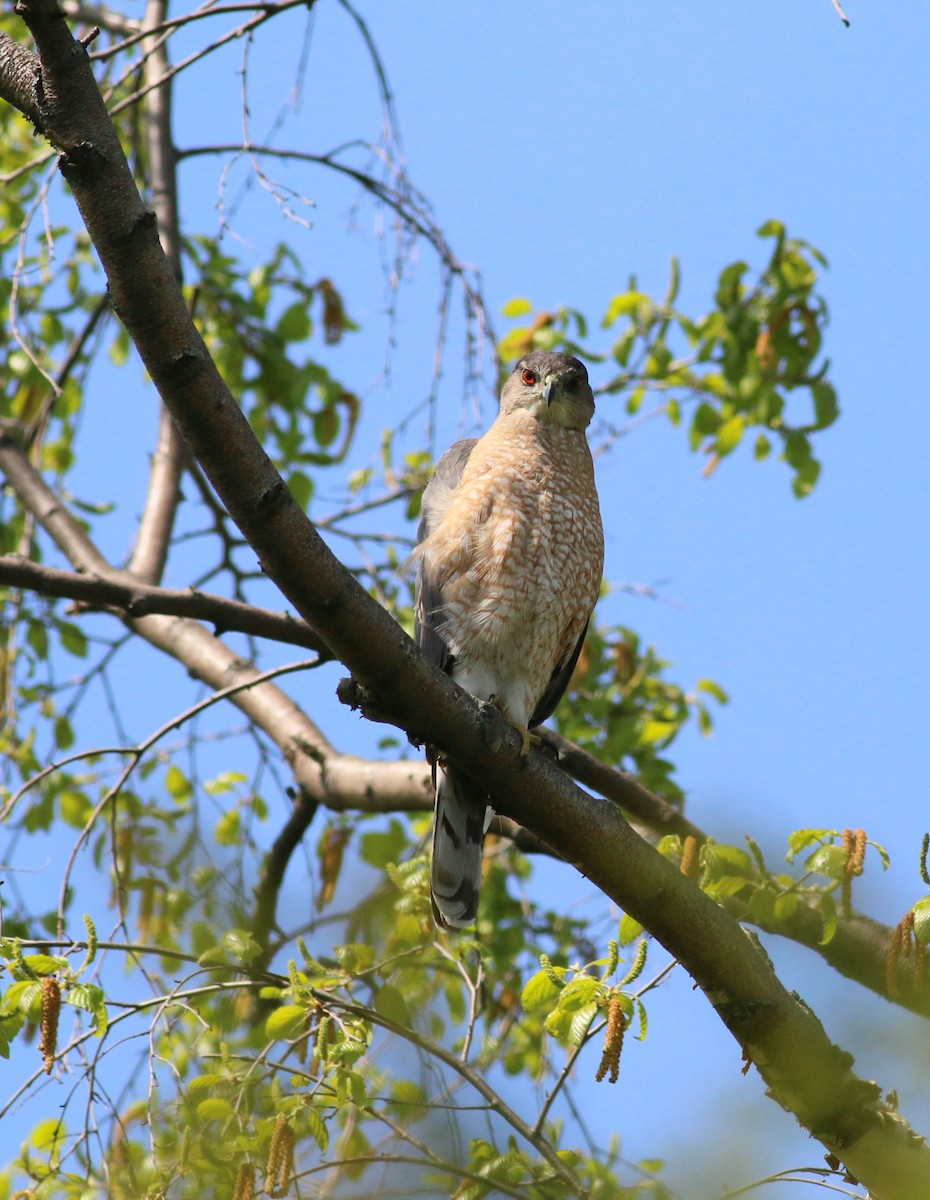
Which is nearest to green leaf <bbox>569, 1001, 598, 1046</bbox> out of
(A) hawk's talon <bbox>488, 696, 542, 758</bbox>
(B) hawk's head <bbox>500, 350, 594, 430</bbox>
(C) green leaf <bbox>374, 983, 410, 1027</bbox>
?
(C) green leaf <bbox>374, 983, 410, 1027</bbox>

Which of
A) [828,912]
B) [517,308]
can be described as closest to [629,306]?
[517,308]

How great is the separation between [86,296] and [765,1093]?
17.2 feet

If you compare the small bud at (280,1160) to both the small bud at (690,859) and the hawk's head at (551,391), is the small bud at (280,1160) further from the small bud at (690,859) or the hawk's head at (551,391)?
the hawk's head at (551,391)

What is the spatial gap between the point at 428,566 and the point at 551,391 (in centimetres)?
85

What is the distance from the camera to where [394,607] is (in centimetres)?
503

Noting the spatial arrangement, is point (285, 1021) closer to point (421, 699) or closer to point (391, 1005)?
point (391, 1005)

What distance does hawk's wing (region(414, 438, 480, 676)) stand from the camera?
12.5 feet

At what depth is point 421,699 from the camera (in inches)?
99.1

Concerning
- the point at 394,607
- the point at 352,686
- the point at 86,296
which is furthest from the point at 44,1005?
the point at 86,296

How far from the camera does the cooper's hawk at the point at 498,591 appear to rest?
3.70 meters

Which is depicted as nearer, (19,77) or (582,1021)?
(19,77)

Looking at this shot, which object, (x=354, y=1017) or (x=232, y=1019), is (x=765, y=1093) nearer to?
(x=354, y=1017)

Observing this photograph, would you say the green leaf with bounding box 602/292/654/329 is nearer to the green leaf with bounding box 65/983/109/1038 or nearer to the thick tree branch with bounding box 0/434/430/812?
the thick tree branch with bounding box 0/434/430/812

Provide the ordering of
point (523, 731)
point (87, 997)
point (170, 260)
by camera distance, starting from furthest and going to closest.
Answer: point (170, 260), point (523, 731), point (87, 997)
